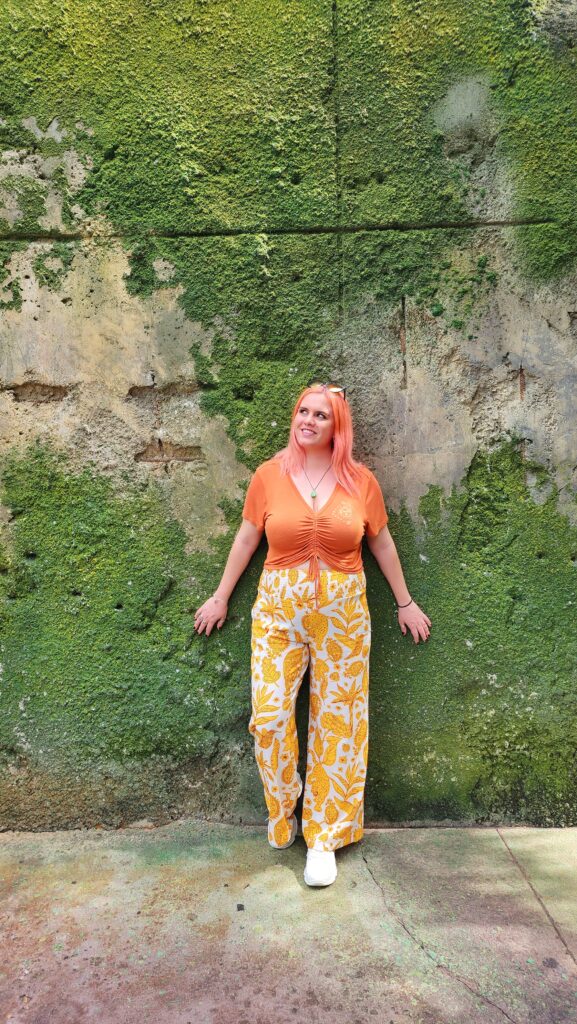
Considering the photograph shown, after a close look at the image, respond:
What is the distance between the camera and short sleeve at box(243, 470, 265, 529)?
2510 millimetres

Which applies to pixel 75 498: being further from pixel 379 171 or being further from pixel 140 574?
pixel 379 171

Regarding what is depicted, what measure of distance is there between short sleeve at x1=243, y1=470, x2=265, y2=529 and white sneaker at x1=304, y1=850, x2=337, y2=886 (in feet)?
4.08

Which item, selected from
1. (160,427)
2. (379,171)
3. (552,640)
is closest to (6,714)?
(160,427)

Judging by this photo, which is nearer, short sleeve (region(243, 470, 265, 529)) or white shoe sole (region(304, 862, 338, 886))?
white shoe sole (region(304, 862, 338, 886))

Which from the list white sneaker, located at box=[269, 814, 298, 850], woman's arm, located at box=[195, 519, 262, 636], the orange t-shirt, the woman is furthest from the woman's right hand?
white sneaker, located at box=[269, 814, 298, 850]

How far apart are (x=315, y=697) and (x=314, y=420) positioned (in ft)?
3.49

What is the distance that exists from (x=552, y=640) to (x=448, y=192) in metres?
1.86

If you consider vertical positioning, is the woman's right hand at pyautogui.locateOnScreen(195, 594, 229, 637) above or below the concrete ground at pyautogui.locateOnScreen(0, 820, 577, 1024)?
above

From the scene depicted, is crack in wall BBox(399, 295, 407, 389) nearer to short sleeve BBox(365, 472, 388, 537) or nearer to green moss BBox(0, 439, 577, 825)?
short sleeve BBox(365, 472, 388, 537)

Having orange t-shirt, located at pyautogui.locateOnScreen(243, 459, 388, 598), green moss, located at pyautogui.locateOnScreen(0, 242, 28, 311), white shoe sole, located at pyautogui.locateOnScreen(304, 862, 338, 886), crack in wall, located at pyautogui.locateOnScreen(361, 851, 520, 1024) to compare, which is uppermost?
green moss, located at pyautogui.locateOnScreen(0, 242, 28, 311)

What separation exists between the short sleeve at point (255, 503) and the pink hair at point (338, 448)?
114mm

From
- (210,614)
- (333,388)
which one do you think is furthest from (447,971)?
(333,388)

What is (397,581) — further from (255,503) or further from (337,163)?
(337,163)

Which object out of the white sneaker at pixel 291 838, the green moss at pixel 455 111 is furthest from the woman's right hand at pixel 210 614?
the green moss at pixel 455 111
